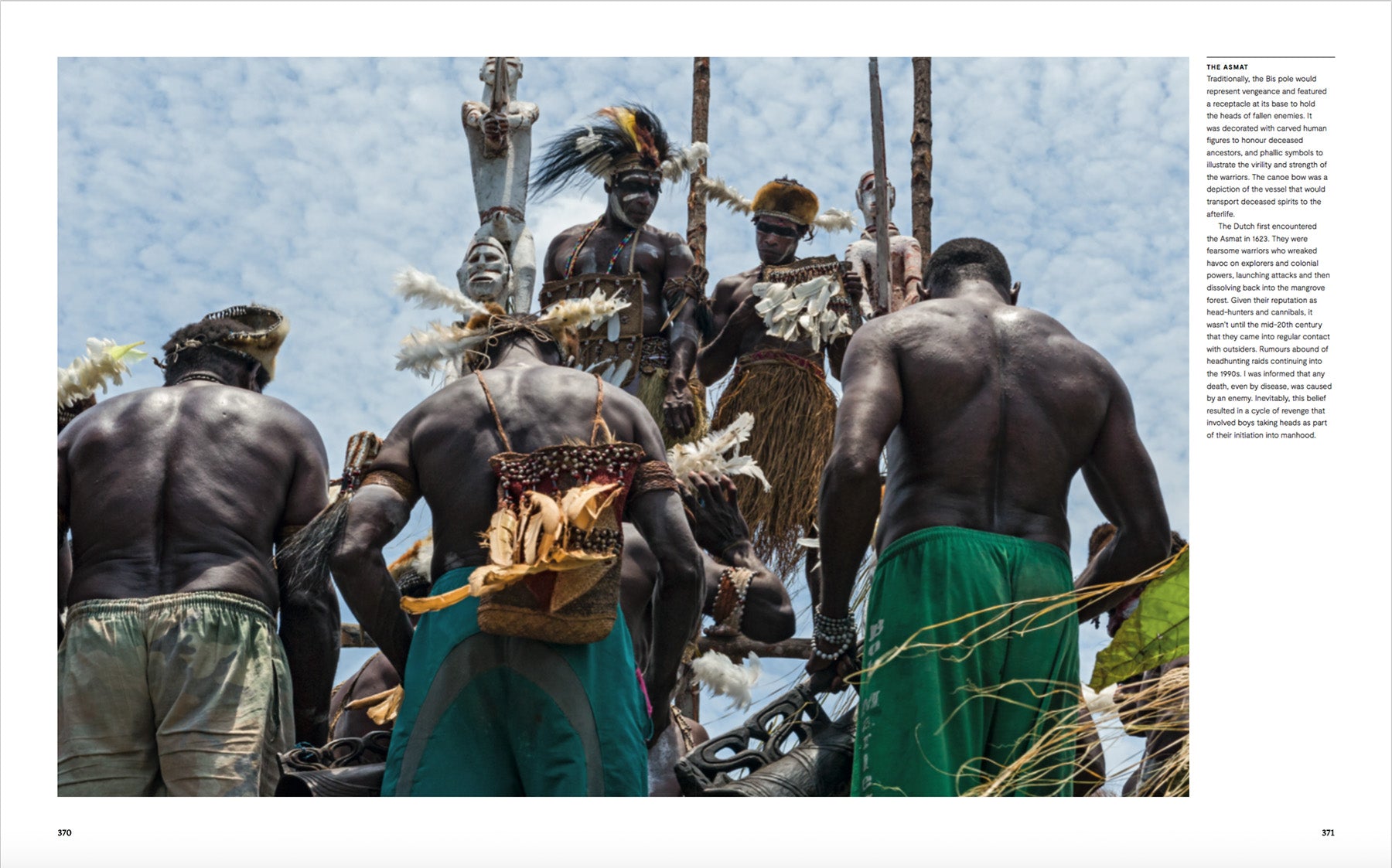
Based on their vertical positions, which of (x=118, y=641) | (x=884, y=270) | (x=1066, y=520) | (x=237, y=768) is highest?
(x=884, y=270)

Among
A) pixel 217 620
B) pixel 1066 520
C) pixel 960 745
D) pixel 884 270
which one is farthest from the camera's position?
pixel 884 270

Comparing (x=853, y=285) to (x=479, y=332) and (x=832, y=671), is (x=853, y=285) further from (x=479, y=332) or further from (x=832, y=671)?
(x=832, y=671)

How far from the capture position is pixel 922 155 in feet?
37.1

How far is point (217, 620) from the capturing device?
5.50m

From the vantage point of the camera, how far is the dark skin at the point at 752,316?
9.41 meters

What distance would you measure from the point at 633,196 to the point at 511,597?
16.7 ft

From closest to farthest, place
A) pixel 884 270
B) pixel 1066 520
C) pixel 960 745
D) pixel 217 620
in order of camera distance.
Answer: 1. pixel 960 745
2. pixel 1066 520
3. pixel 217 620
4. pixel 884 270

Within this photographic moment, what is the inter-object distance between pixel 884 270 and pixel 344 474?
241cm

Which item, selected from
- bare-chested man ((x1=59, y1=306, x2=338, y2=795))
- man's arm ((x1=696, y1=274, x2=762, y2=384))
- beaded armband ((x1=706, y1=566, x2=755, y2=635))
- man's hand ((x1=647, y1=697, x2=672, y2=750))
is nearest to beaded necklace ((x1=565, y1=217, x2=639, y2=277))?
man's arm ((x1=696, y1=274, x2=762, y2=384))

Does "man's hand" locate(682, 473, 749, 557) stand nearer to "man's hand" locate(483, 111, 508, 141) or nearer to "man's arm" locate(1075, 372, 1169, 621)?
"man's arm" locate(1075, 372, 1169, 621)

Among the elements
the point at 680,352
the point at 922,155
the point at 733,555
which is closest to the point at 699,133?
the point at 922,155

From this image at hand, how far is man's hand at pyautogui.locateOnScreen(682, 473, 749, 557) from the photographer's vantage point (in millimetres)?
7270

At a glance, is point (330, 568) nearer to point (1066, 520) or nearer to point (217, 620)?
point (217, 620)

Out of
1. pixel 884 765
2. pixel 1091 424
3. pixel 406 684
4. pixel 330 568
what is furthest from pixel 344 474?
pixel 1091 424
